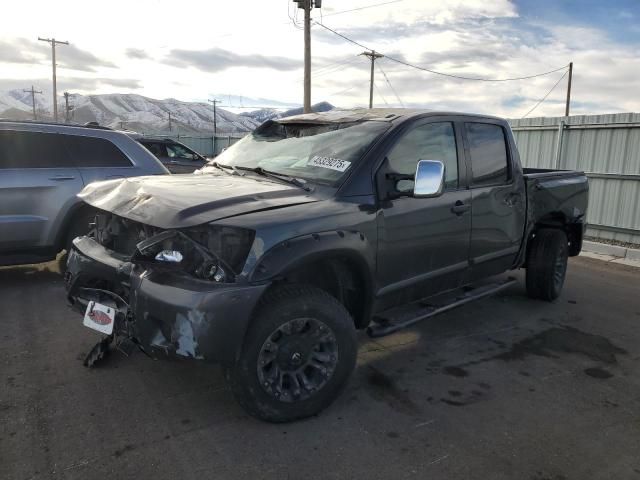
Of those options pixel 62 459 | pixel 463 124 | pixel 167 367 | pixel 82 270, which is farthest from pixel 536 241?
pixel 62 459

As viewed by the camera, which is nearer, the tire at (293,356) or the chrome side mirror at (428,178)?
the tire at (293,356)

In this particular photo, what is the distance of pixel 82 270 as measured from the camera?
10.6 ft

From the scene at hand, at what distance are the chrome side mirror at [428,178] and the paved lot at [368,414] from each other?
1.33 m

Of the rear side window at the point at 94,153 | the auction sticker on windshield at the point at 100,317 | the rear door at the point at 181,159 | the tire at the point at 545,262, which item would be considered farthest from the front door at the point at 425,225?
the rear door at the point at 181,159

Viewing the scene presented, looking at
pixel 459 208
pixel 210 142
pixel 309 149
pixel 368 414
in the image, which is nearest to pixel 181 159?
pixel 309 149

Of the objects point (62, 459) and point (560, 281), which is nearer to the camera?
point (62, 459)

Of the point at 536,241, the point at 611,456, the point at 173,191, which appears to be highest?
the point at 173,191

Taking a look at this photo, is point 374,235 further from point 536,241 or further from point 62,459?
point 536,241

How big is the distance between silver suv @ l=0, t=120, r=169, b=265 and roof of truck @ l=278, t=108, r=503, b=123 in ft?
9.18

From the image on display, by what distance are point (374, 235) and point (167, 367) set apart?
174 cm

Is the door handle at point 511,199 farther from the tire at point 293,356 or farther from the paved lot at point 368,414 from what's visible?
the tire at point 293,356

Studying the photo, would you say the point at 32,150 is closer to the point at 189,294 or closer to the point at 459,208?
the point at 189,294

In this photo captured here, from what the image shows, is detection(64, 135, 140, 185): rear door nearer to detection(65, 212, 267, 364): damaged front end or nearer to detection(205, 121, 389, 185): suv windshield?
detection(205, 121, 389, 185): suv windshield

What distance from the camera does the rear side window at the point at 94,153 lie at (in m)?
5.85
